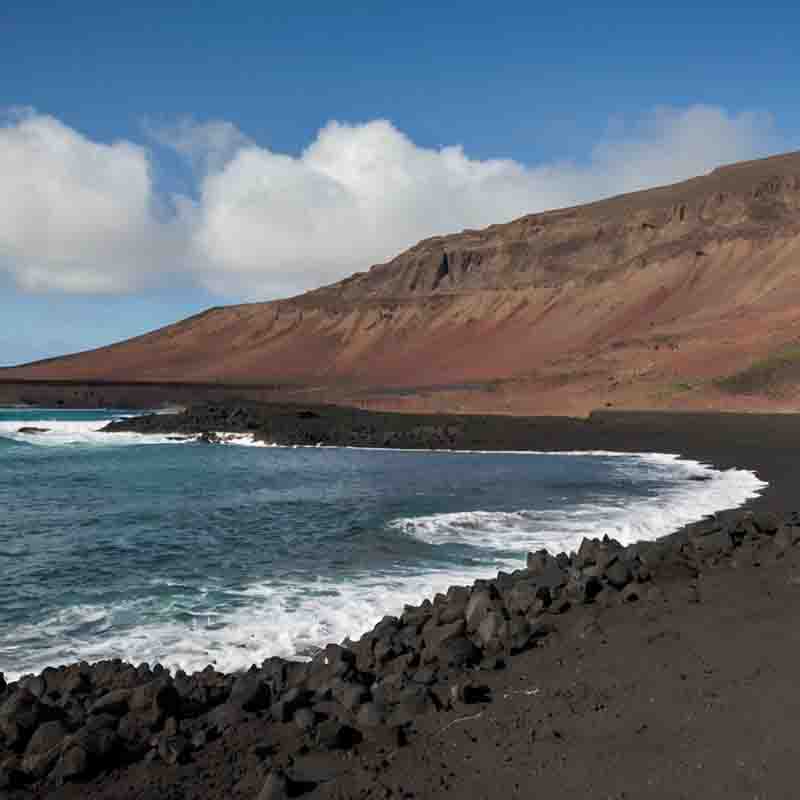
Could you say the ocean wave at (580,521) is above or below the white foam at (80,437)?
below

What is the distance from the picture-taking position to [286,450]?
35.0 m

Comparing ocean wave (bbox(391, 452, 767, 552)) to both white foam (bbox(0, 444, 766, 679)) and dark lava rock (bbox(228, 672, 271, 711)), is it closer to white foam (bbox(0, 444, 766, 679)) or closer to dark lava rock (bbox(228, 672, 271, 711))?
white foam (bbox(0, 444, 766, 679))

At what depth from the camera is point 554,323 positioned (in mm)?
81062

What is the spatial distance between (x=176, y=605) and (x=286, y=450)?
82.3 ft

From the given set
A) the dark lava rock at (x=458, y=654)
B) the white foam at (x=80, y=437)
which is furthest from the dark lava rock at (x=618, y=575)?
the white foam at (x=80, y=437)

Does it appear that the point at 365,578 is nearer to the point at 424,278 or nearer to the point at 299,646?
the point at 299,646

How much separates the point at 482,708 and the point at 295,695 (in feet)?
4.07

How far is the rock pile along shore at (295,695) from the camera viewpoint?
5.27 meters

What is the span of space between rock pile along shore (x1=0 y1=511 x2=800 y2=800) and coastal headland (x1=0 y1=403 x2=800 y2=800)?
2 centimetres

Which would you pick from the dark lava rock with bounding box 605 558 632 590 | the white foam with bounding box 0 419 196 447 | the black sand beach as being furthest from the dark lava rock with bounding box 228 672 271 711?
the white foam with bounding box 0 419 196 447

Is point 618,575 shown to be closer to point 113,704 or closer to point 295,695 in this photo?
point 295,695

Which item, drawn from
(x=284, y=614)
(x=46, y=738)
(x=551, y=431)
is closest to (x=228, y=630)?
(x=284, y=614)

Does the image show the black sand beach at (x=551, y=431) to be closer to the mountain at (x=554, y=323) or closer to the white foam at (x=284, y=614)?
the mountain at (x=554, y=323)

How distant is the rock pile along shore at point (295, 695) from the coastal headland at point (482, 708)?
0.05 ft
